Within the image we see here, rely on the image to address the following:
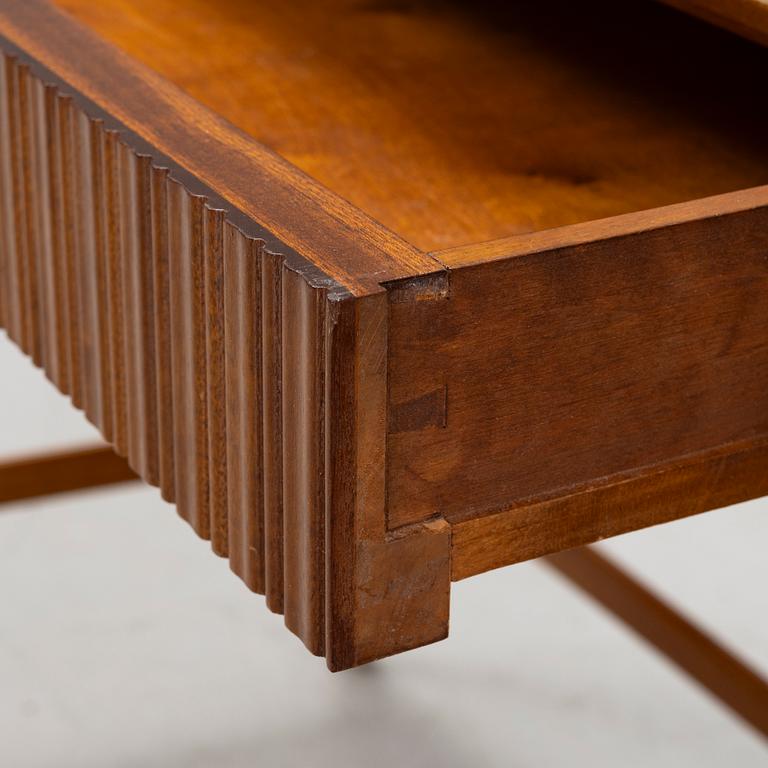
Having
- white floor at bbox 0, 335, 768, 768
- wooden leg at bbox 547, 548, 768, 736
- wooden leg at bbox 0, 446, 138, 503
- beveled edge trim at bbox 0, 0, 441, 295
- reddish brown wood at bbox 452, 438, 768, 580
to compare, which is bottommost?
white floor at bbox 0, 335, 768, 768

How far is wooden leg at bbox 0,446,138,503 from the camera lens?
55.4 inches

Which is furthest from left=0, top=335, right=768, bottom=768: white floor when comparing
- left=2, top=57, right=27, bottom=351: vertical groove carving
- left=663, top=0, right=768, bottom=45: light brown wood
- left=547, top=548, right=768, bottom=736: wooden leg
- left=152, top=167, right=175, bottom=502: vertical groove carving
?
left=663, top=0, right=768, bottom=45: light brown wood

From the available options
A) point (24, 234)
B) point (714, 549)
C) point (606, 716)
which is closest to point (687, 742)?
point (606, 716)

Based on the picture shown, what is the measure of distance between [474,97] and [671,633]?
51cm

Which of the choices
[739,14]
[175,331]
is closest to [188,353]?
[175,331]

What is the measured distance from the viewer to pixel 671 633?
1338 millimetres

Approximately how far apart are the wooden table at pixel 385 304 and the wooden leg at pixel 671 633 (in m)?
0.47

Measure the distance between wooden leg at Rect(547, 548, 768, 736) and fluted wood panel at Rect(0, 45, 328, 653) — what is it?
59cm

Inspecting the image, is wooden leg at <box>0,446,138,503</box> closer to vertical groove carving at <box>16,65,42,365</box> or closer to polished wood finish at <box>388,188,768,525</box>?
vertical groove carving at <box>16,65,42,365</box>

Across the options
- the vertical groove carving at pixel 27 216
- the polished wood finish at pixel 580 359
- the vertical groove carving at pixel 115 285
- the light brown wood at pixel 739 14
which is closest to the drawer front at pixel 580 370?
the polished wood finish at pixel 580 359

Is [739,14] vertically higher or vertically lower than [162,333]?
higher

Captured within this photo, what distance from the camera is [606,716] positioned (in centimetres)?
143

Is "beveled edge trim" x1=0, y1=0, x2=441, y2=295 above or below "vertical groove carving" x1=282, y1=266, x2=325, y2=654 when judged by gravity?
above

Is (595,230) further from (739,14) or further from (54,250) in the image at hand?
(54,250)
